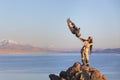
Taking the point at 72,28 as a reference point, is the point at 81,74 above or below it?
below

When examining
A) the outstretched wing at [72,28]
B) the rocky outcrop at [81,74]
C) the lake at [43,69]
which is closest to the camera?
the rocky outcrop at [81,74]

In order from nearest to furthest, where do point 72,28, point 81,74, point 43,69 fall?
point 81,74, point 72,28, point 43,69

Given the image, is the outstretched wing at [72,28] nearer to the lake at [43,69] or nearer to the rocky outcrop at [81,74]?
the rocky outcrop at [81,74]

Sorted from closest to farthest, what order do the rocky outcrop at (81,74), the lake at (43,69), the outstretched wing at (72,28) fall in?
the rocky outcrop at (81,74)
the outstretched wing at (72,28)
the lake at (43,69)

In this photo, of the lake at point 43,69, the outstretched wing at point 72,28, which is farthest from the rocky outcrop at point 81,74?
the lake at point 43,69

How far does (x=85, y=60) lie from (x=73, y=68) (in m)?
0.85

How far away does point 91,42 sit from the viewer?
25672 mm

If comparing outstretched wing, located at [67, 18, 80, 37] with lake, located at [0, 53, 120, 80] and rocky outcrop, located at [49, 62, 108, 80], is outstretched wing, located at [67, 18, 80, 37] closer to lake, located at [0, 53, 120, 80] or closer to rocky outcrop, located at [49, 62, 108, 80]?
rocky outcrop, located at [49, 62, 108, 80]

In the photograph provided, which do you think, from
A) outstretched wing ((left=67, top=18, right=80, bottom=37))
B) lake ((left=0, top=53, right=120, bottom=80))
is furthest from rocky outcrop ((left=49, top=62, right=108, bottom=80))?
lake ((left=0, top=53, right=120, bottom=80))

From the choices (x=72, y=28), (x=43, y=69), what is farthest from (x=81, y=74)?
(x=43, y=69)

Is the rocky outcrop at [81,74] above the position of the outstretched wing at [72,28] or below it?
below

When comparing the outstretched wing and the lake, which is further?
the lake

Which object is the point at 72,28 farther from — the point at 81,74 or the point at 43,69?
the point at 43,69

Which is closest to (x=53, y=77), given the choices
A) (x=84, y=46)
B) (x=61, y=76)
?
(x=61, y=76)
